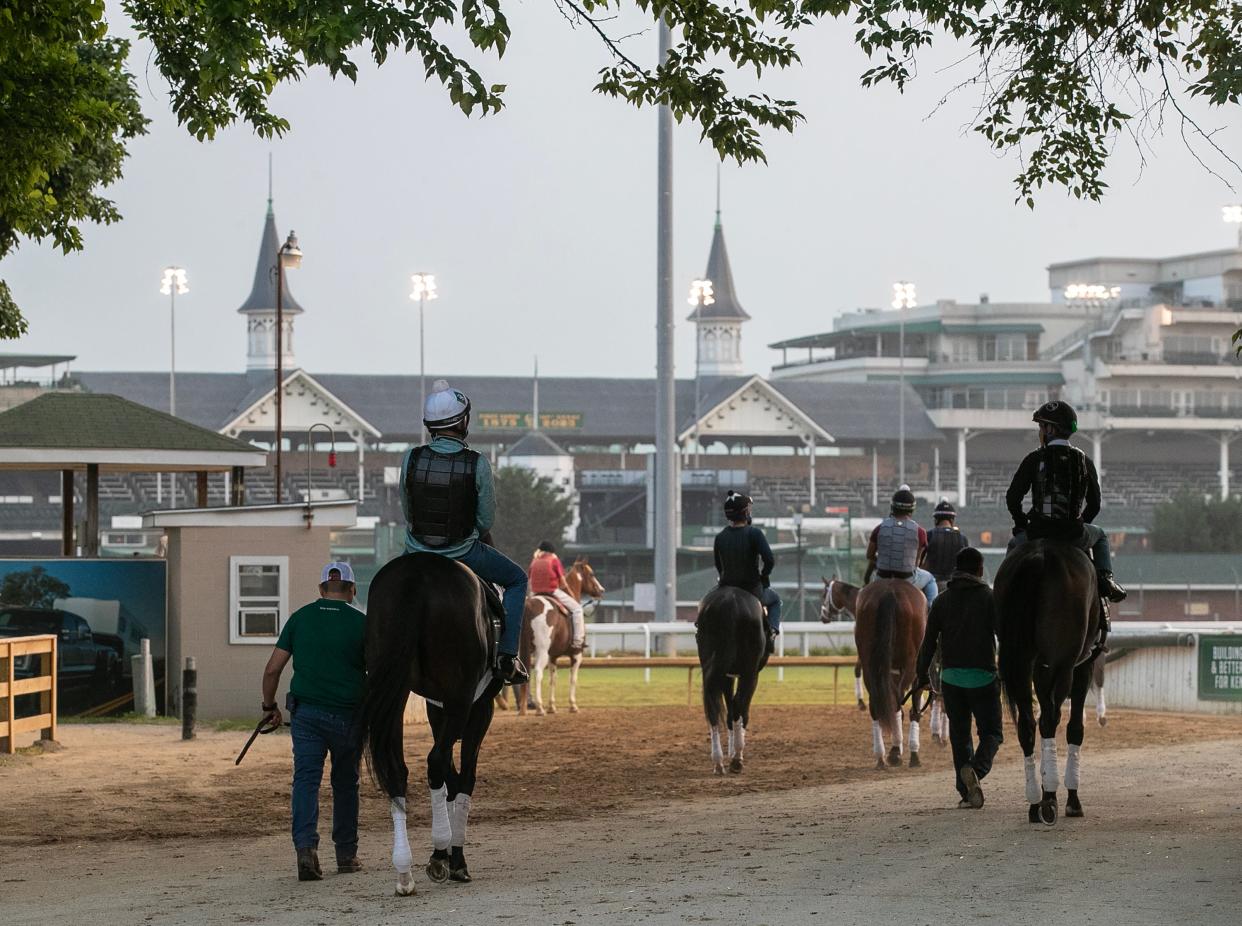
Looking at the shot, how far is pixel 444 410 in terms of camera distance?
10242 mm

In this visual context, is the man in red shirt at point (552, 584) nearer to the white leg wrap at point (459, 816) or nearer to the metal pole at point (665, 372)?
the metal pole at point (665, 372)

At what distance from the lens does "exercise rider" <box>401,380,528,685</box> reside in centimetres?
1005

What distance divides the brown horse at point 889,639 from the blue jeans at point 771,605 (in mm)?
868

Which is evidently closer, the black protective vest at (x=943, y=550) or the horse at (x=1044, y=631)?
the horse at (x=1044, y=631)

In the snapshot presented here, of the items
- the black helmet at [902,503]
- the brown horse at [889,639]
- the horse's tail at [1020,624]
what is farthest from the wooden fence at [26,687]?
the horse's tail at [1020,624]

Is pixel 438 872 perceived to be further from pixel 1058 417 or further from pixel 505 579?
pixel 1058 417

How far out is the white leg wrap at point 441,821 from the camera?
9906mm

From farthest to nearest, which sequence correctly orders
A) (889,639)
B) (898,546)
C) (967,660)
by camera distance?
(898,546), (889,639), (967,660)

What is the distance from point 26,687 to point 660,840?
9837 millimetres

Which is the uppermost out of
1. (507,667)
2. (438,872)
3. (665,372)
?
(665,372)

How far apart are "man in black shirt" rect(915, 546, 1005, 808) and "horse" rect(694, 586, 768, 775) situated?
3159 mm

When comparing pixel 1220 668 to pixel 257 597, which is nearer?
pixel 257 597

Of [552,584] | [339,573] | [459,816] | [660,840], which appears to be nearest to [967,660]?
[660,840]

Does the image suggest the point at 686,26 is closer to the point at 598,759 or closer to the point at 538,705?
the point at 598,759
